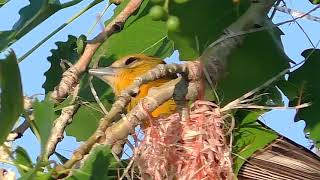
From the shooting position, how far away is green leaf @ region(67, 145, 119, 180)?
82 centimetres

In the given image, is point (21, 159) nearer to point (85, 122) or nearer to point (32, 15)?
point (32, 15)

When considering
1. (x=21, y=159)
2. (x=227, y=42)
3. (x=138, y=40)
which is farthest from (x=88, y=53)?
(x=21, y=159)

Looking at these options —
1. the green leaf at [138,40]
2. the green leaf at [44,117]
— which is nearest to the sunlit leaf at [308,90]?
the green leaf at [138,40]

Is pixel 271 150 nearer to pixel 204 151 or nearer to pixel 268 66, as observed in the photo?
pixel 204 151

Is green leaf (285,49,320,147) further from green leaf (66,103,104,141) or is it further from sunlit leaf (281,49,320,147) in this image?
green leaf (66,103,104,141)

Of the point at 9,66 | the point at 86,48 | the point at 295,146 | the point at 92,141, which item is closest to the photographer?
the point at 9,66

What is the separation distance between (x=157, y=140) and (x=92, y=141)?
0.33 m

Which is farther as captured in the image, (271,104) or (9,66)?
(271,104)

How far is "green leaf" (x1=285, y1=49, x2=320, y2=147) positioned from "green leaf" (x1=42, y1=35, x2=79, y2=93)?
0.45m

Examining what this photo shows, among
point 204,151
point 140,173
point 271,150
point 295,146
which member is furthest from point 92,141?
point 295,146

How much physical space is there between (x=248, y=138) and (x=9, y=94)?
29.2 inches

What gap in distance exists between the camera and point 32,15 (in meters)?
1.11

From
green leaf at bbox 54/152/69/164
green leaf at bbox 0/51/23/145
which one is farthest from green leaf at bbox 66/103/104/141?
green leaf at bbox 0/51/23/145

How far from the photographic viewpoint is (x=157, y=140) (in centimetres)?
134
